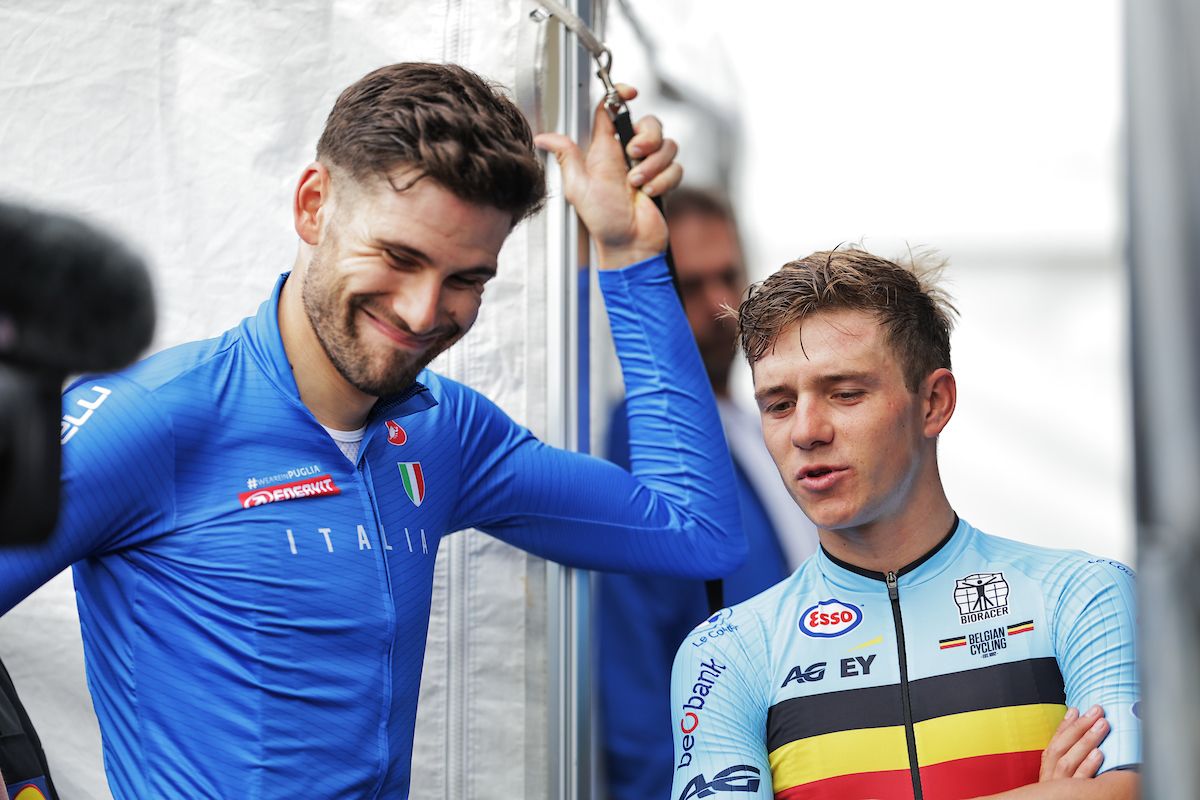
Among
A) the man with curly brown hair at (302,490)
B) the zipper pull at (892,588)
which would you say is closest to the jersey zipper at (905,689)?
the zipper pull at (892,588)

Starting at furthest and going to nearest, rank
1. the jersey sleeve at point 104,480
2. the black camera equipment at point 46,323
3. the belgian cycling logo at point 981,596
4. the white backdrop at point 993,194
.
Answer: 1. the white backdrop at point 993,194
2. the belgian cycling logo at point 981,596
3. the jersey sleeve at point 104,480
4. the black camera equipment at point 46,323

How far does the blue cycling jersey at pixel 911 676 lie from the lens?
1429 mm

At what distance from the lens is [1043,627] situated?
4.85ft

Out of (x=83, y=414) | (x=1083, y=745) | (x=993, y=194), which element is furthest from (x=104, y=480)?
(x=993, y=194)

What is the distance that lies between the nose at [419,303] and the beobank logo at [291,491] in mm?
220

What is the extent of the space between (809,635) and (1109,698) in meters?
0.36

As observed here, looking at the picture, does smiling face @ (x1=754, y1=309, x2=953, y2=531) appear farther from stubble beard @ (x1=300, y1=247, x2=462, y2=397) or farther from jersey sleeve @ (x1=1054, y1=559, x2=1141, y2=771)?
stubble beard @ (x1=300, y1=247, x2=462, y2=397)

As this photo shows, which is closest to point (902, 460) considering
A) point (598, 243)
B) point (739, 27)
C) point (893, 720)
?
point (893, 720)

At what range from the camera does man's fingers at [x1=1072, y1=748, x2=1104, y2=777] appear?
1318mm

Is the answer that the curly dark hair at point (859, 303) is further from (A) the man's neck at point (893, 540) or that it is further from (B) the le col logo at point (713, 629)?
(B) the le col logo at point (713, 629)

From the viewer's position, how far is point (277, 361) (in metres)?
1.48

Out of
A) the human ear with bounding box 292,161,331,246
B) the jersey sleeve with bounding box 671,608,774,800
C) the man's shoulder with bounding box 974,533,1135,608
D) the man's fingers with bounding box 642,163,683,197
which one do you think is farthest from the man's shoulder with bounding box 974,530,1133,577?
the human ear with bounding box 292,161,331,246

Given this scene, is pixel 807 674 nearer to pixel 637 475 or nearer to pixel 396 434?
pixel 637 475

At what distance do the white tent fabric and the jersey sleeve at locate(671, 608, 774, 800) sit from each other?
1.55ft
